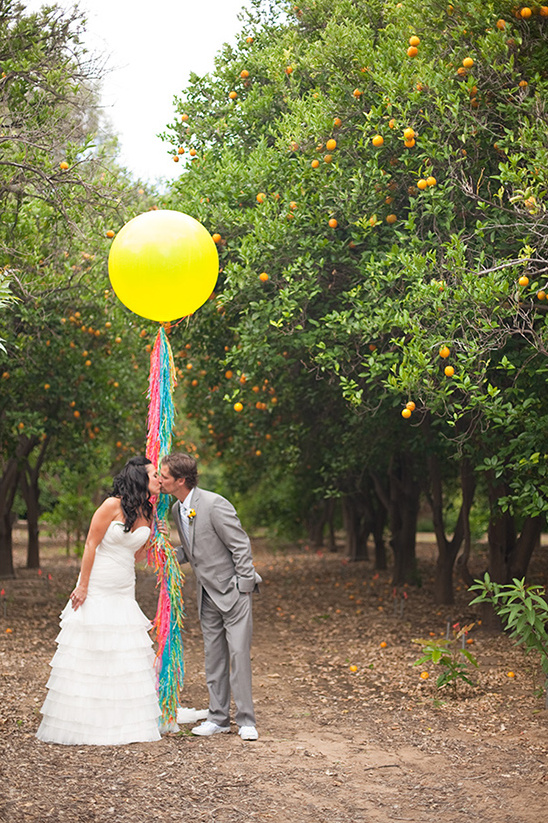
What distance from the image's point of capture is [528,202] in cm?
572

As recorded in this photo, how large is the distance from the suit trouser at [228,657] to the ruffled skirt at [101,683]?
0.45 meters

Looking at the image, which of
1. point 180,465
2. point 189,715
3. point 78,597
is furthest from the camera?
point 189,715

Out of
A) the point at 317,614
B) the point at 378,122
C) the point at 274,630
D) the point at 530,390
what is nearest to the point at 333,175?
the point at 378,122

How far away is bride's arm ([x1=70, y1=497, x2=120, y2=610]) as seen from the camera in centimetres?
544

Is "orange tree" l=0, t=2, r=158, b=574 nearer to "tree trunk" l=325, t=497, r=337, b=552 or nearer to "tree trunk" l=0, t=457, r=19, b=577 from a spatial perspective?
"tree trunk" l=0, t=457, r=19, b=577

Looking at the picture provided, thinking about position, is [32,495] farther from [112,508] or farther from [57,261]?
[112,508]

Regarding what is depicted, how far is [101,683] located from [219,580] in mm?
994

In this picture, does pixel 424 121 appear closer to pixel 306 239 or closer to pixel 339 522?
pixel 306 239

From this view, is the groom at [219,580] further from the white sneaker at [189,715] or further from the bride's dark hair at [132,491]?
the white sneaker at [189,715]

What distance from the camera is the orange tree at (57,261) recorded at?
7414mm

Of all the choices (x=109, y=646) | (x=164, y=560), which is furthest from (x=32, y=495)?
(x=109, y=646)

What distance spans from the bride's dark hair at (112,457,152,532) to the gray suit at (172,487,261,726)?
0.94 feet

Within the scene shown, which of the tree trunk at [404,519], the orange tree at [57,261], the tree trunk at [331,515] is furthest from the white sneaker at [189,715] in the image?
the tree trunk at [331,515]

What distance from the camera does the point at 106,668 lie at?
536cm
